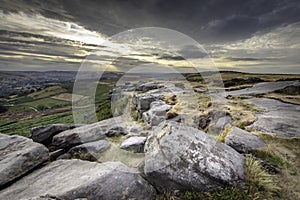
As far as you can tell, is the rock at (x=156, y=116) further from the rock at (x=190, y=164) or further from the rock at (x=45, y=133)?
the rock at (x=190, y=164)

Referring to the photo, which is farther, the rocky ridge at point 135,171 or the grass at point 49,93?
the grass at point 49,93

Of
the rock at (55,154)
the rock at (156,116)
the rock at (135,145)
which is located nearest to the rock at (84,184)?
the rock at (55,154)

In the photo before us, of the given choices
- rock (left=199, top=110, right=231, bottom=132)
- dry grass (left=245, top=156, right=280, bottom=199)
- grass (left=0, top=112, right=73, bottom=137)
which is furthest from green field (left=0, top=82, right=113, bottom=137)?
dry grass (left=245, top=156, right=280, bottom=199)

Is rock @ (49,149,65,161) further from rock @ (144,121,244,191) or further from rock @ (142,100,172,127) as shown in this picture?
rock @ (142,100,172,127)

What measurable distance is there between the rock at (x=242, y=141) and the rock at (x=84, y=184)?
19.7 ft

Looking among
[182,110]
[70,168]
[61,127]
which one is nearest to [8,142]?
[70,168]

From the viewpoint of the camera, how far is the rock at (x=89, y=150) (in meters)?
12.0

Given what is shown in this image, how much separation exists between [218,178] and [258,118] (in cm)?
1279

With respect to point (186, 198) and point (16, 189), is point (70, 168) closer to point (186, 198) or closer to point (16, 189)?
point (16, 189)

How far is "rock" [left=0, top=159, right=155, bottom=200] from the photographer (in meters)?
6.86

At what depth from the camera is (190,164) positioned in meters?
7.58

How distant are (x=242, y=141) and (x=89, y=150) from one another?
390 inches

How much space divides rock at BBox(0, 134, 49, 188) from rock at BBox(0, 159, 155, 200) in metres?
0.45

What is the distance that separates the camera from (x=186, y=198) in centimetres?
721
